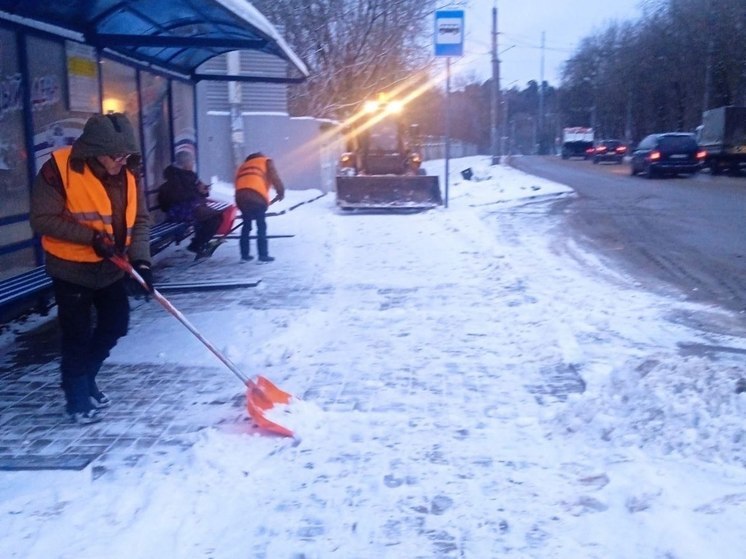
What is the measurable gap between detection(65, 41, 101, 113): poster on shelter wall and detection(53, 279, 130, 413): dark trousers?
4.21 metres

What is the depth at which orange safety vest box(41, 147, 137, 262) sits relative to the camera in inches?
191

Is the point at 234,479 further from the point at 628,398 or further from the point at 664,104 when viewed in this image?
the point at 664,104

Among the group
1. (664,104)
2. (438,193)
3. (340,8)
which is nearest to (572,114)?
(664,104)

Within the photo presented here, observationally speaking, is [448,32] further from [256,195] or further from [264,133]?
[264,133]

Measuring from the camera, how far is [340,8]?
84.0 ft

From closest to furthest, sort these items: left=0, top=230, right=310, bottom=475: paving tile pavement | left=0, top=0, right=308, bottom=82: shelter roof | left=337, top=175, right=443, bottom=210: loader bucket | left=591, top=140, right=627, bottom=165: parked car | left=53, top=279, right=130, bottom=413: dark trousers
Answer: left=0, top=230, right=310, bottom=475: paving tile pavement
left=53, top=279, right=130, bottom=413: dark trousers
left=0, top=0, right=308, bottom=82: shelter roof
left=337, top=175, right=443, bottom=210: loader bucket
left=591, top=140, right=627, bottom=165: parked car

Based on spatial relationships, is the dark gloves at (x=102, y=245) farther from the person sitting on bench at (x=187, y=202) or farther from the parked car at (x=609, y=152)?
the parked car at (x=609, y=152)

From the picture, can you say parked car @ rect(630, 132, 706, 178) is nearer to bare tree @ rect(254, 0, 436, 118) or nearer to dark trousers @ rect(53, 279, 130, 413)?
bare tree @ rect(254, 0, 436, 118)

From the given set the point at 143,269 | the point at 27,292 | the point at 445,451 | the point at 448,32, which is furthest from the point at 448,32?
the point at 445,451

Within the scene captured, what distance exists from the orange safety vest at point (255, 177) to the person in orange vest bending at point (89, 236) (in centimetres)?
566

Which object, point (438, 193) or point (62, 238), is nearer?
point (62, 238)

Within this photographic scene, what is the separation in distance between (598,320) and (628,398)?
2.49 m

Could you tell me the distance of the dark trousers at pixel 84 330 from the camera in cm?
499

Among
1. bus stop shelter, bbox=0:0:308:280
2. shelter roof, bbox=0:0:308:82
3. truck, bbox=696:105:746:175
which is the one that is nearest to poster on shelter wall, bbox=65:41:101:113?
bus stop shelter, bbox=0:0:308:280
